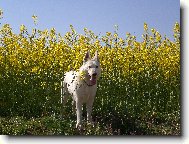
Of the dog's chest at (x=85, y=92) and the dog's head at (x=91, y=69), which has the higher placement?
the dog's head at (x=91, y=69)

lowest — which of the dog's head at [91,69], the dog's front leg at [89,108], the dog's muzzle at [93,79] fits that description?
the dog's front leg at [89,108]

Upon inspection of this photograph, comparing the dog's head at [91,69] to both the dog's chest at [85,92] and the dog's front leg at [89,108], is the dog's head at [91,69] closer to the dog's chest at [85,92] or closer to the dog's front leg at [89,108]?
the dog's chest at [85,92]

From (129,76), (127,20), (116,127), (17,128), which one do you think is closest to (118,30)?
(127,20)

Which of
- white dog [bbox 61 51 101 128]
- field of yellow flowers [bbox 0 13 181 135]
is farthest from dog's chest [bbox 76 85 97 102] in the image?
field of yellow flowers [bbox 0 13 181 135]

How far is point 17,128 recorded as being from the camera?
4.24 meters

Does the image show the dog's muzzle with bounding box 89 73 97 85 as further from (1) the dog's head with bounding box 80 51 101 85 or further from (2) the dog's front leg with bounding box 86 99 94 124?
(2) the dog's front leg with bounding box 86 99 94 124

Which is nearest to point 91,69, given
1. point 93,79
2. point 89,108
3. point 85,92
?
Answer: point 93,79

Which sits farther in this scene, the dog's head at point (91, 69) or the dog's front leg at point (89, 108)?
the dog's front leg at point (89, 108)

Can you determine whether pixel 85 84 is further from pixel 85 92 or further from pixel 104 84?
pixel 104 84

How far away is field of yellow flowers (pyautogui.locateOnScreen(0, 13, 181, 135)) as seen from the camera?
427cm

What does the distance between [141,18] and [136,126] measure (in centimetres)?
78

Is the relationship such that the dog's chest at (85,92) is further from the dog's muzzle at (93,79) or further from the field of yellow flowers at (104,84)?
the field of yellow flowers at (104,84)

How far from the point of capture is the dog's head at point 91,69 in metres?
4.18

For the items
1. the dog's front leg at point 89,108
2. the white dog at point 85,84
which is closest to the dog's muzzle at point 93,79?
the white dog at point 85,84
